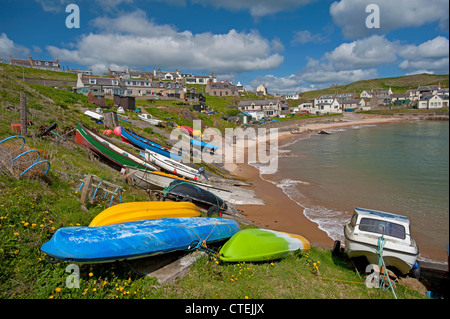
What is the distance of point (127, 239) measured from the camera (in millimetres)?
5734

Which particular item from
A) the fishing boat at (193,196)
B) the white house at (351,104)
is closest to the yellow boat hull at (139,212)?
the fishing boat at (193,196)

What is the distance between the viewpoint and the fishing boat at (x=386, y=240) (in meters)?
6.93

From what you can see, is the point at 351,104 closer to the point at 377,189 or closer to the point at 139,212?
the point at 377,189

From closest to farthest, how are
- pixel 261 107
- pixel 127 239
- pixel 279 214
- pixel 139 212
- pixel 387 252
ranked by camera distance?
pixel 127 239 < pixel 387 252 < pixel 139 212 < pixel 279 214 < pixel 261 107

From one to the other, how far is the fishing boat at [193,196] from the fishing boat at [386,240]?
18.3ft

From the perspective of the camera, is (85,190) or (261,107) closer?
(85,190)

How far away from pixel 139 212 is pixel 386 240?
23.7ft

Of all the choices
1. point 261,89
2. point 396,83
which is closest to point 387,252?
point 261,89

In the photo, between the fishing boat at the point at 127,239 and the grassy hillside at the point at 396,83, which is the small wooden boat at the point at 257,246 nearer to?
the fishing boat at the point at 127,239

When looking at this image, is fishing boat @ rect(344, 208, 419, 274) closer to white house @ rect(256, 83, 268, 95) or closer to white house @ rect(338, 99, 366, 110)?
white house @ rect(338, 99, 366, 110)

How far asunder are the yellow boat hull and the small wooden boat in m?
2.28

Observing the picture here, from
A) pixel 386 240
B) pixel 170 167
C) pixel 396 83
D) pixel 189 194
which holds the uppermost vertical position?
pixel 396 83
